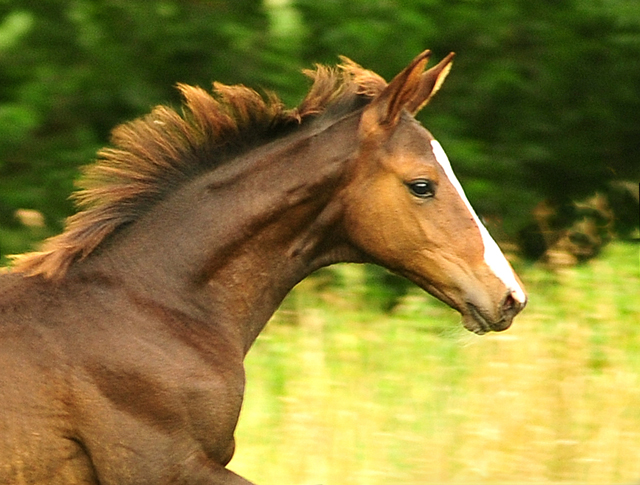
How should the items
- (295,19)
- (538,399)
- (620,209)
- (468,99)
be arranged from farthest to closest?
1. (620,209)
2. (468,99)
3. (295,19)
4. (538,399)

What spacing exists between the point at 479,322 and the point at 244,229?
2.86ft

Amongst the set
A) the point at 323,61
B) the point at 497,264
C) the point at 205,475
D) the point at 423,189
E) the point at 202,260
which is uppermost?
the point at 423,189

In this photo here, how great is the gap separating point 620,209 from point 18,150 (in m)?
4.91

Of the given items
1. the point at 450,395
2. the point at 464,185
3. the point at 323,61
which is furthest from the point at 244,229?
the point at 464,185

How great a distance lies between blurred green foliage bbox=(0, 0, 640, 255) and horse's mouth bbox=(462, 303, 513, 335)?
10.3 ft

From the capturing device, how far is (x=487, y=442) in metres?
4.99

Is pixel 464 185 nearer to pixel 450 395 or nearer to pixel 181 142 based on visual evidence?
pixel 450 395

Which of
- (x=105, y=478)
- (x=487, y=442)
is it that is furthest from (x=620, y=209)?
(x=105, y=478)

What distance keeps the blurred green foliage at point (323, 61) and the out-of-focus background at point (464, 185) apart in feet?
0.05

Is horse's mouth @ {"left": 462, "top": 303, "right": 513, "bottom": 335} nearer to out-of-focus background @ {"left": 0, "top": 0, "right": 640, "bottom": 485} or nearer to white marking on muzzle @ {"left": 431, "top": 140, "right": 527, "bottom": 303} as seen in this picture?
white marking on muzzle @ {"left": 431, "top": 140, "right": 527, "bottom": 303}

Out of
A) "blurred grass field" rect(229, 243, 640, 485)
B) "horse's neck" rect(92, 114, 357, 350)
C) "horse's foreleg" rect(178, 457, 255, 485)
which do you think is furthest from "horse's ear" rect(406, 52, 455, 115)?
"horse's foreleg" rect(178, 457, 255, 485)

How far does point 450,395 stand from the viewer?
5488 mm

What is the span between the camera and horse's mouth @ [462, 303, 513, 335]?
11.8 feet

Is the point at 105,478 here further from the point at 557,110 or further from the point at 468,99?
the point at 557,110
